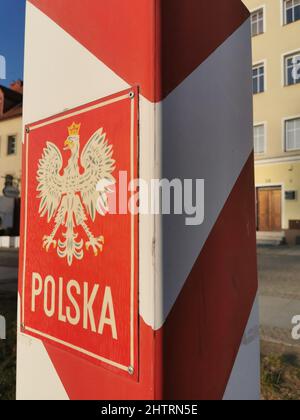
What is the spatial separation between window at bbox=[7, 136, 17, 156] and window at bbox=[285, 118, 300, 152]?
15.5m

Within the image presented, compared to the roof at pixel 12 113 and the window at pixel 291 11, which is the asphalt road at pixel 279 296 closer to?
the window at pixel 291 11

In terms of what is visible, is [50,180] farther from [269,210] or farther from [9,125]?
[9,125]

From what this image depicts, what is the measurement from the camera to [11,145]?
2178cm

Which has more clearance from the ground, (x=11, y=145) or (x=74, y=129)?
(x=11, y=145)

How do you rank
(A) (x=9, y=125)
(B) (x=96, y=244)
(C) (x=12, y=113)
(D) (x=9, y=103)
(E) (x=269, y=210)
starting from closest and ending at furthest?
(B) (x=96, y=244), (E) (x=269, y=210), (A) (x=9, y=125), (C) (x=12, y=113), (D) (x=9, y=103)

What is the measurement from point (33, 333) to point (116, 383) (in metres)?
0.36

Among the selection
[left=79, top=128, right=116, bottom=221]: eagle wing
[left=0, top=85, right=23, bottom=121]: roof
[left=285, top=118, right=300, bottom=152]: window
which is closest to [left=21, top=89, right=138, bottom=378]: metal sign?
[left=79, top=128, right=116, bottom=221]: eagle wing

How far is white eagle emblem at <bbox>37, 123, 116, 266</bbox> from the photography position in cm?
88

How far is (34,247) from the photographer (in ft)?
3.52

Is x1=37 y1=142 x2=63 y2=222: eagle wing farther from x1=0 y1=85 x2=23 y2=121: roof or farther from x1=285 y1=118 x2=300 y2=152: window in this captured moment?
x1=0 y1=85 x2=23 y2=121: roof

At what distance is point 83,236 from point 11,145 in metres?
22.9

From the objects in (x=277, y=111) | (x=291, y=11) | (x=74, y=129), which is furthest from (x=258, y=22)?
(x=74, y=129)

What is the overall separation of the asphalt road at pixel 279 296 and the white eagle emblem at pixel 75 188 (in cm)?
311

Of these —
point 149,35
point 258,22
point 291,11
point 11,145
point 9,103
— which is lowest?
point 149,35
